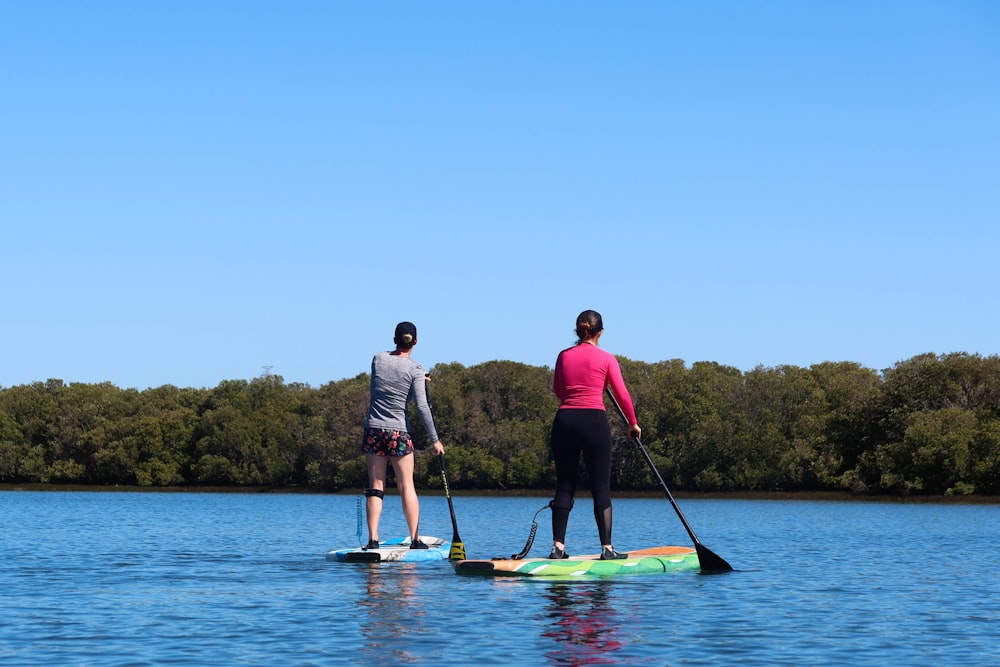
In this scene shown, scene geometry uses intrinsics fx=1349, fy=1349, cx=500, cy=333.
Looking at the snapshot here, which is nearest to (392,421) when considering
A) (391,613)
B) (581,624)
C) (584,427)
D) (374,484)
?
(374,484)

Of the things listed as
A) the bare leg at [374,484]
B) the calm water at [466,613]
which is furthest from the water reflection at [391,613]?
the bare leg at [374,484]

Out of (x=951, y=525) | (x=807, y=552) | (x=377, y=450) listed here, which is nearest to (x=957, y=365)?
(x=951, y=525)

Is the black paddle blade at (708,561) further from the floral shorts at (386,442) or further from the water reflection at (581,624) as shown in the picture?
the floral shorts at (386,442)

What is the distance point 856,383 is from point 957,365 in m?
11.6

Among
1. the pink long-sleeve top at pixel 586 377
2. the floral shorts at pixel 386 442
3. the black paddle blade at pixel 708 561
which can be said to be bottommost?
the black paddle blade at pixel 708 561

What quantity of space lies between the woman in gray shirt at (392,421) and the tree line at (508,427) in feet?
215

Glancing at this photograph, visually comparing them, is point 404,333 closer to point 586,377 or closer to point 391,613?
point 586,377

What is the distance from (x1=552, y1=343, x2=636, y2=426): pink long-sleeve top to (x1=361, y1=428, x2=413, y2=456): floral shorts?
8.08 ft

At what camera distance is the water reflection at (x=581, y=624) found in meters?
9.02

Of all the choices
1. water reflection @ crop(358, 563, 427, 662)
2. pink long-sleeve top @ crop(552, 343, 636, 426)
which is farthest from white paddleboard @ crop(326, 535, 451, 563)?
pink long-sleeve top @ crop(552, 343, 636, 426)

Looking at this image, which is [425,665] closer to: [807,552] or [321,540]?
[807,552]

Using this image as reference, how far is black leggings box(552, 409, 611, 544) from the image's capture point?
1430 centimetres

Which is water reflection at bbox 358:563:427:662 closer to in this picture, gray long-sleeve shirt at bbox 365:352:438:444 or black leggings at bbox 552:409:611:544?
black leggings at bbox 552:409:611:544

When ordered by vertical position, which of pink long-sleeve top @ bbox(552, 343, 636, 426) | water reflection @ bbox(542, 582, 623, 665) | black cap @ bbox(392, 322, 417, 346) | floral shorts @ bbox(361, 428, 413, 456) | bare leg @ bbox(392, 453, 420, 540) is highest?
black cap @ bbox(392, 322, 417, 346)
